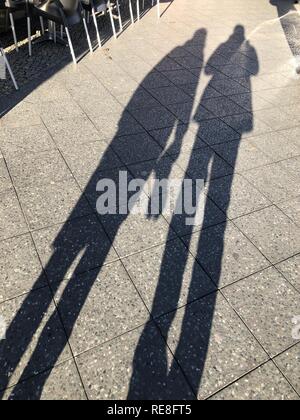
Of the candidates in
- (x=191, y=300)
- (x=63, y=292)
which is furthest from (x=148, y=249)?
(x=63, y=292)

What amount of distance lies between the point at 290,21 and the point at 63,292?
40.8ft

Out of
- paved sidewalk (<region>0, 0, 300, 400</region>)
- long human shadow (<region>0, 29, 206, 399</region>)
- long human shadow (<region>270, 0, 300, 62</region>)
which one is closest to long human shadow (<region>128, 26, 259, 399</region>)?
paved sidewalk (<region>0, 0, 300, 400</region>)

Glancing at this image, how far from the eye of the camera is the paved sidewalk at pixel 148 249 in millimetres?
2598

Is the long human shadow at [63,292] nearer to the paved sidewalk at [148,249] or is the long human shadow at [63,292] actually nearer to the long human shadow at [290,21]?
the paved sidewalk at [148,249]

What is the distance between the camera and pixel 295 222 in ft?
13.1

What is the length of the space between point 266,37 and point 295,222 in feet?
26.1

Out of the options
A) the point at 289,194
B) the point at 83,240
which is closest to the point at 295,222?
the point at 289,194

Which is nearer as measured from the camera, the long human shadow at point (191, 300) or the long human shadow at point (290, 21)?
the long human shadow at point (191, 300)

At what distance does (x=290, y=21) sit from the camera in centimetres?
1138

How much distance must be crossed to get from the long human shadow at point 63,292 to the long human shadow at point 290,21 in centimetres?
742

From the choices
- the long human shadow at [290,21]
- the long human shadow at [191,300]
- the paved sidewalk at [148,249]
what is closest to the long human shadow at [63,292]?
the paved sidewalk at [148,249]

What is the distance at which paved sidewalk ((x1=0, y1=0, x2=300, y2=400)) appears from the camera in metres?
2.60

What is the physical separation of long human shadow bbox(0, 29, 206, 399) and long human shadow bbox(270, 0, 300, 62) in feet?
24.3

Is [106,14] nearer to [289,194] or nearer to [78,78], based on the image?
[78,78]
